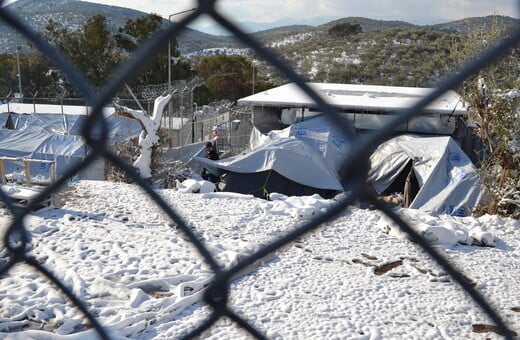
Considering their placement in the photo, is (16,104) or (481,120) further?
(16,104)

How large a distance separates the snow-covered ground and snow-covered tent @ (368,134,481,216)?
1482 millimetres

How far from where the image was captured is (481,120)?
625 cm

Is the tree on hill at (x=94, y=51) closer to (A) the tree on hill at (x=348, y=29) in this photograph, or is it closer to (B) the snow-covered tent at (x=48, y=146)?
(B) the snow-covered tent at (x=48, y=146)

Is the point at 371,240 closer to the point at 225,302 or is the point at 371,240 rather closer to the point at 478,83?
the point at 478,83

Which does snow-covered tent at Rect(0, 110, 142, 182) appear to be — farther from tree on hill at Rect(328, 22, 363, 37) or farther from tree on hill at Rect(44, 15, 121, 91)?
tree on hill at Rect(328, 22, 363, 37)

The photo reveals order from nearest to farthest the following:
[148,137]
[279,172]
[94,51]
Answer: [94,51]
[148,137]
[279,172]

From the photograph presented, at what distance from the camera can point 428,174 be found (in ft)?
24.5

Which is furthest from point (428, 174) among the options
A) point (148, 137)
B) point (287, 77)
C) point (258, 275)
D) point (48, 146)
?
point (287, 77)

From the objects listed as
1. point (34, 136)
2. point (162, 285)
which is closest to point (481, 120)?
point (162, 285)

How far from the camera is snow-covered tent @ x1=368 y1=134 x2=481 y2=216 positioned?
700 centimetres

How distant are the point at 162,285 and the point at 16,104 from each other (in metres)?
10.3

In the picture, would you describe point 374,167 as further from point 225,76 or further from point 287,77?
point 287,77

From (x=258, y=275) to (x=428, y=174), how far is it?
4.30 meters

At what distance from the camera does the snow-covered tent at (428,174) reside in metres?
7.00
